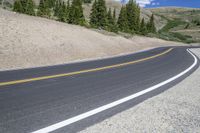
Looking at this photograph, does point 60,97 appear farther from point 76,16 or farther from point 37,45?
point 76,16

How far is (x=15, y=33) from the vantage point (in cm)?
1747

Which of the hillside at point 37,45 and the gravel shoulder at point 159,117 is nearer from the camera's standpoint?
the gravel shoulder at point 159,117

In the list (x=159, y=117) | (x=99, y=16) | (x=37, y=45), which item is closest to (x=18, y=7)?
(x=99, y=16)

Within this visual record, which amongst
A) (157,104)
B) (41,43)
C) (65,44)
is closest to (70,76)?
(157,104)

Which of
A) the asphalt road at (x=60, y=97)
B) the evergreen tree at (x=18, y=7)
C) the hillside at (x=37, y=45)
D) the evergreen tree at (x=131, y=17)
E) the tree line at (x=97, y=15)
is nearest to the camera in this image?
the asphalt road at (x=60, y=97)

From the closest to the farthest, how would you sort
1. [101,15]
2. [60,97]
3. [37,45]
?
[60,97], [37,45], [101,15]

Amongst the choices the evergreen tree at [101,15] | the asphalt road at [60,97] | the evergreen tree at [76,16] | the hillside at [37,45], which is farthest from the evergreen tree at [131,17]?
the asphalt road at [60,97]

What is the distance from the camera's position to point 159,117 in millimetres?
5340

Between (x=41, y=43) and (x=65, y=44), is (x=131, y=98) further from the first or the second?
(x=65, y=44)

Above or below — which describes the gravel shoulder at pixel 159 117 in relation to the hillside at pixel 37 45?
above

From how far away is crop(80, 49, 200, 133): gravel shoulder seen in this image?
4578 mm

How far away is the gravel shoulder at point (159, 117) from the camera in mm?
4578

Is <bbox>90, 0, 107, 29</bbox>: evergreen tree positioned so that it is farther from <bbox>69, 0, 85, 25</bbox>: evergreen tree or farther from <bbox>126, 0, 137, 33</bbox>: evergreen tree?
<bbox>126, 0, 137, 33</bbox>: evergreen tree

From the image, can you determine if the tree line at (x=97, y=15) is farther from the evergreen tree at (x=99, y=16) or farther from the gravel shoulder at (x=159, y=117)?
the gravel shoulder at (x=159, y=117)
